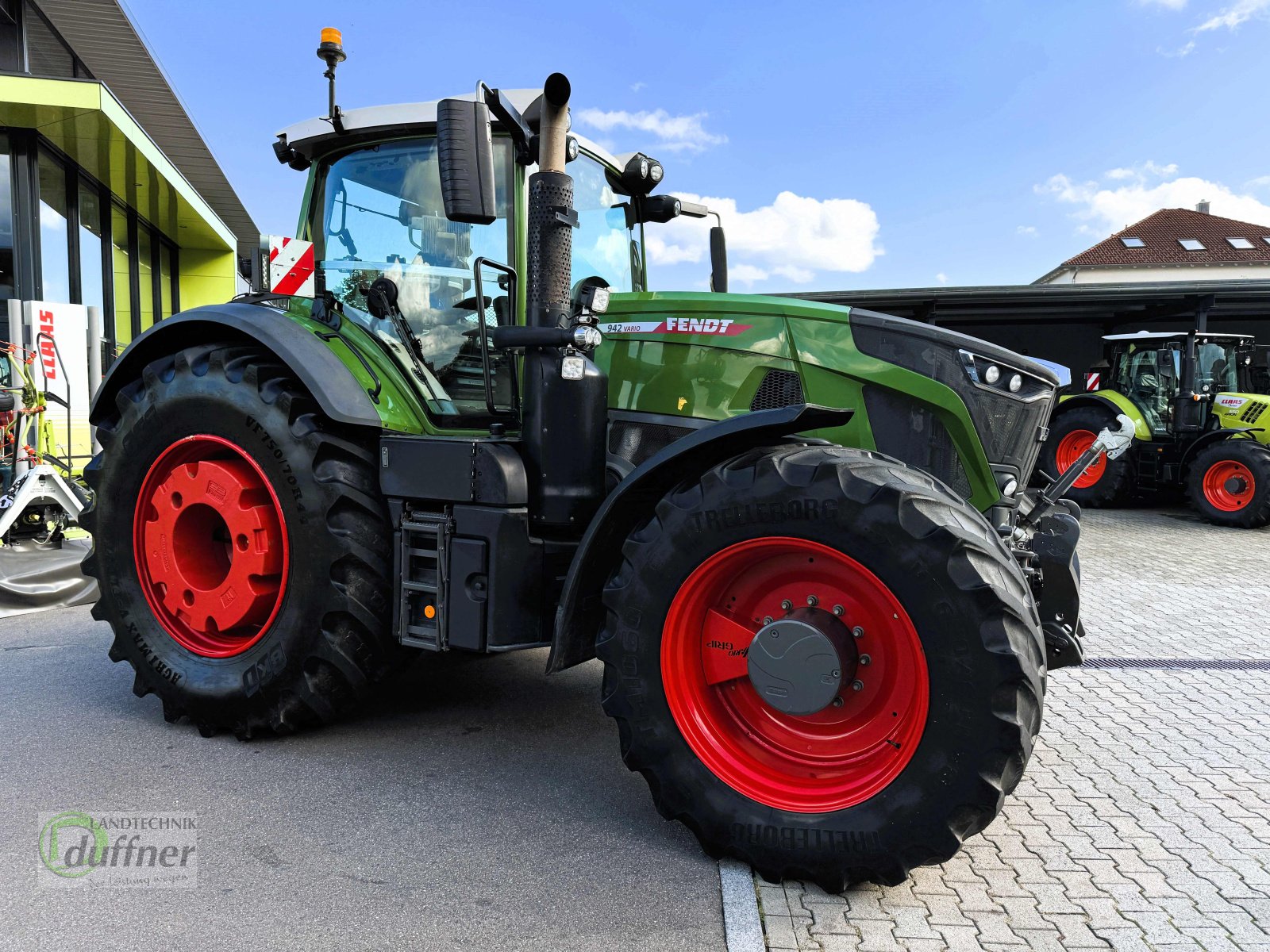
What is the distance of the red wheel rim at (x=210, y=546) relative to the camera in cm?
349

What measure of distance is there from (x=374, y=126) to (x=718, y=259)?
6.06 feet

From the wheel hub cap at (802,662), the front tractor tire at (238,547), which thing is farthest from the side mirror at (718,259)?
the wheel hub cap at (802,662)

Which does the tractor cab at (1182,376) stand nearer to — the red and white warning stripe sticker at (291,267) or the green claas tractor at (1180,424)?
the green claas tractor at (1180,424)

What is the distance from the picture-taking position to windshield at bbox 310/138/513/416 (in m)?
3.53

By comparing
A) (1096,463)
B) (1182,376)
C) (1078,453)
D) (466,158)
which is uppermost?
(466,158)

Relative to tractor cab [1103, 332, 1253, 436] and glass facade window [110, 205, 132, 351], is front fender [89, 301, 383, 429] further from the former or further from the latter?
tractor cab [1103, 332, 1253, 436]

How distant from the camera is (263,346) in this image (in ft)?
12.1

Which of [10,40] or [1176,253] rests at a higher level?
[1176,253]

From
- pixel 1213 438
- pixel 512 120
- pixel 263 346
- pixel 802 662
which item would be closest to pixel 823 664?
pixel 802 662

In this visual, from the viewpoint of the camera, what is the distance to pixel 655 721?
2.69 meters

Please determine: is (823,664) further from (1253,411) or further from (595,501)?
(1253,411)

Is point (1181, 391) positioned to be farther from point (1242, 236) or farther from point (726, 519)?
point (1242, 236)

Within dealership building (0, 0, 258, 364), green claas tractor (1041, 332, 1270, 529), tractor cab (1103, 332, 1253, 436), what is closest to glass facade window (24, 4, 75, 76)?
dealership building (0, 0, 258, 364)

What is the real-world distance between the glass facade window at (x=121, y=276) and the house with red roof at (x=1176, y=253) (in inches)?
1242
